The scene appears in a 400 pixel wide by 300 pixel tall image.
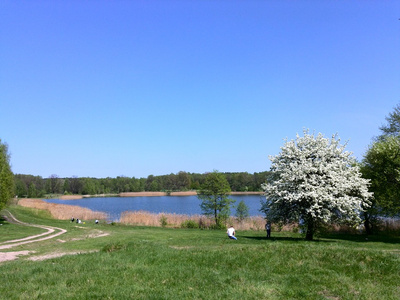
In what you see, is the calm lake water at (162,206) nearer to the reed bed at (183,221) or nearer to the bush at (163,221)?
the reed bed at (183,221)

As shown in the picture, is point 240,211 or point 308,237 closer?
point 308,237

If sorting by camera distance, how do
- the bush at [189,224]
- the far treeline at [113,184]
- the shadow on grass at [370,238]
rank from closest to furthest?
the shadow on grass at [370,238] < the bush at [189,224] < the far treeline at [113,184]

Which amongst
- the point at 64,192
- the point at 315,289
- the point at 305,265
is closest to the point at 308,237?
the point at 305,265

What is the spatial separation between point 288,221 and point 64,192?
131520mm

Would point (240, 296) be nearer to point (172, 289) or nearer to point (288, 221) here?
point (172, 289)

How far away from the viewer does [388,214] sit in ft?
Answer: 77.3

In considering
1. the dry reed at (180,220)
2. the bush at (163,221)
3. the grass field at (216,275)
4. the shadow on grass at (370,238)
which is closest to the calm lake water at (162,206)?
the dry reed at (180,220)

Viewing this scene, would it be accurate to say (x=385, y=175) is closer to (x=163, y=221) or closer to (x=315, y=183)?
(x=315, y=183)

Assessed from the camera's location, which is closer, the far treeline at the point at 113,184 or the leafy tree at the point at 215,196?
the leafy tree at the point at 215,196

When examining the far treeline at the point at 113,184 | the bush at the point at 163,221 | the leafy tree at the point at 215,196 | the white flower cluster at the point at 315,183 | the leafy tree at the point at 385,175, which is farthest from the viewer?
the far treeline at the point at 113,184

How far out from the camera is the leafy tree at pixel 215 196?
33156 mm

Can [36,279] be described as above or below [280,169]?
below

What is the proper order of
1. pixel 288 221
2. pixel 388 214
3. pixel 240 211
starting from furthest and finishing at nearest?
pixel 240 211
pixel 388 214
pixel 288 221

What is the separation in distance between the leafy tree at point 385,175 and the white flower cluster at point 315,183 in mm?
5345
